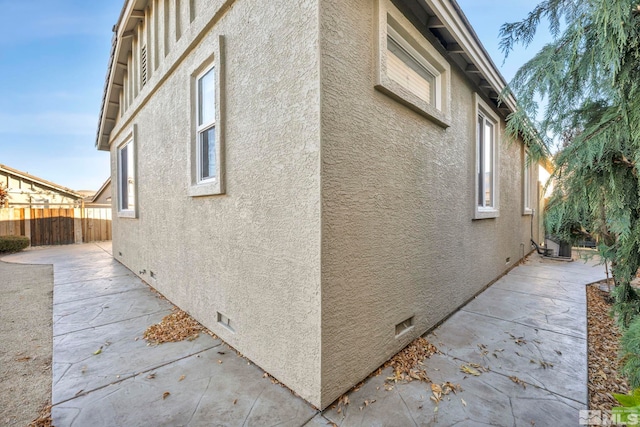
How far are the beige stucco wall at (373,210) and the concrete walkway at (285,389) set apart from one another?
393 mm

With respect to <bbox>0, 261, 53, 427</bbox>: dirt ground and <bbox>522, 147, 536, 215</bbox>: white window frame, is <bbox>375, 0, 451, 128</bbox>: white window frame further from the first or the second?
<bbox>522, 147, 536, 215</bbox>: white window frame

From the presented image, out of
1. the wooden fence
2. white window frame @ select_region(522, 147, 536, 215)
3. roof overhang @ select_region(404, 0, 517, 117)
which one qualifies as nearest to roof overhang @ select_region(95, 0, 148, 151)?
roof overhang @ select_region(404, 0, 517, 117)

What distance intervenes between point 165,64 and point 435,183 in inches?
201

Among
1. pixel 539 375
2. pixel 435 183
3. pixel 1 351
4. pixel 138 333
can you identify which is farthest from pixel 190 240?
pixel 539 375

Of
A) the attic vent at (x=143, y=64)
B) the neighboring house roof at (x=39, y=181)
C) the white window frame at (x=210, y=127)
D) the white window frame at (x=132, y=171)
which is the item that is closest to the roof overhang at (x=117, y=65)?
the attic vent at (x=143, y=64)

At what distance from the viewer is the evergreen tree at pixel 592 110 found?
1688 millimetres

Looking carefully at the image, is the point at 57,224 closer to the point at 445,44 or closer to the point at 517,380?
the point at 445,44

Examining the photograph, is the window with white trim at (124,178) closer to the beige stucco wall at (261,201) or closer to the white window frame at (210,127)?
the beige stucco wall at (261,201)

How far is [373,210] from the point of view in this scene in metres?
2.62

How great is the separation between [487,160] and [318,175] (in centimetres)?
544

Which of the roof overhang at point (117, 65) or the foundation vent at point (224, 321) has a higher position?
the roof overhang at point (117, 65)

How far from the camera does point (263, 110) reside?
261cm

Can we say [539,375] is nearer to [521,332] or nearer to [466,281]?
[521,332]

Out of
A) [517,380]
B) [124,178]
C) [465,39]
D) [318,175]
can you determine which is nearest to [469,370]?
[517,380]
